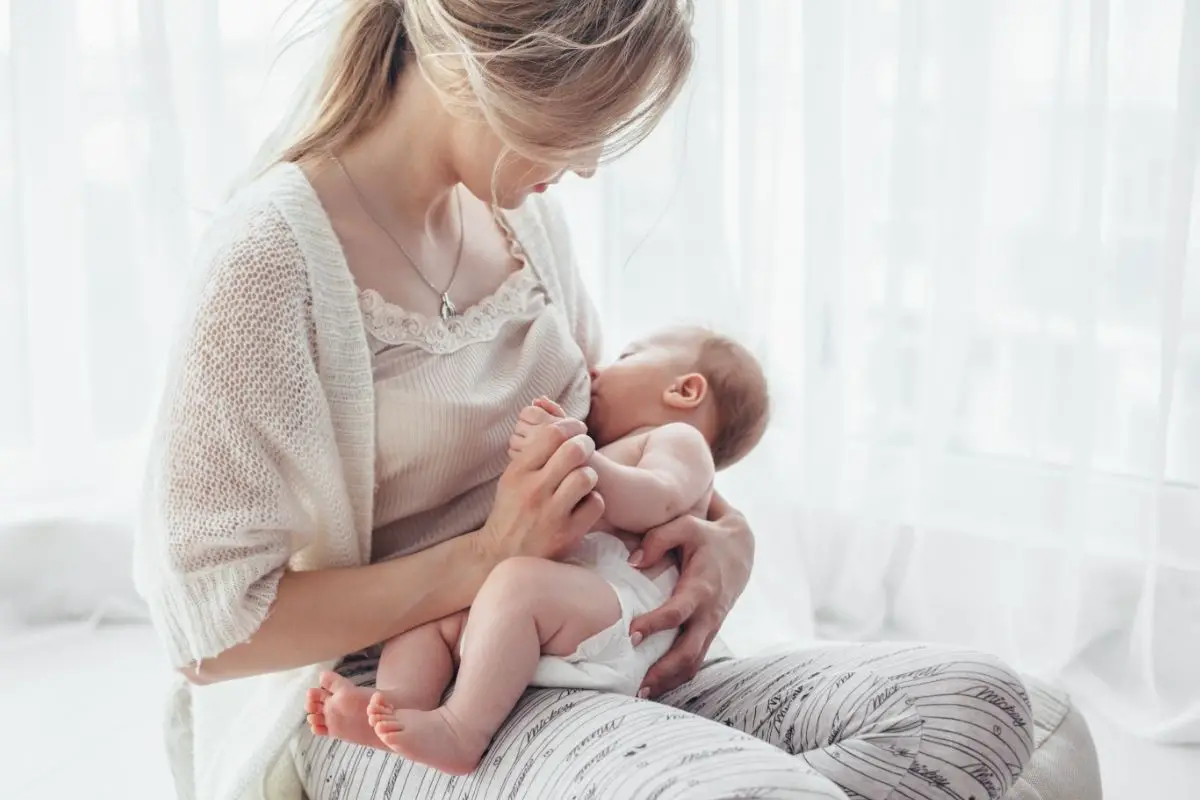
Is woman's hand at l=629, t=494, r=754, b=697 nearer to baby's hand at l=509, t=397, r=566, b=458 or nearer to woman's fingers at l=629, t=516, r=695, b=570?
woman's fingers at l=629, t=516, r=695, b=570

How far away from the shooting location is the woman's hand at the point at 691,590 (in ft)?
4.66

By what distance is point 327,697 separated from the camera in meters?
1.22

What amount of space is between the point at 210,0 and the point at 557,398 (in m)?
1.29

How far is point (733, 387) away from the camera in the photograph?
174 cm

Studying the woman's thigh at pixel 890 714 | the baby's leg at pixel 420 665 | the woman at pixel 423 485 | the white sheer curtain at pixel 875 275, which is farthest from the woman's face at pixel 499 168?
the white sheer curtain at pixel 875 275

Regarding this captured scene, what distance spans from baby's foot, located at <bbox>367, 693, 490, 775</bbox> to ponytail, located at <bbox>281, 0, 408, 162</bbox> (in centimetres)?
61

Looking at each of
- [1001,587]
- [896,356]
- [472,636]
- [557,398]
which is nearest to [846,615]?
[1001,587]

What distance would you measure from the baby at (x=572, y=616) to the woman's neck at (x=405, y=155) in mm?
286

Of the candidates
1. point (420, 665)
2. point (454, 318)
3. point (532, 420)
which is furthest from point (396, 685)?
point (454, 318)

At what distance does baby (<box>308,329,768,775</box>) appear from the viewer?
1.23 metres

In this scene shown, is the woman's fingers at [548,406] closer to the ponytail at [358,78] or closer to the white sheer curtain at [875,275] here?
the ponytail at [358,78]

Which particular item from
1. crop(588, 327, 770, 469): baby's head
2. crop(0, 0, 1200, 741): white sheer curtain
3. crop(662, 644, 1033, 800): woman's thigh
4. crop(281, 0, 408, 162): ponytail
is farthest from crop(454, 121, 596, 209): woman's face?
crop(0, 0, 1200, 741): white sheer curtain

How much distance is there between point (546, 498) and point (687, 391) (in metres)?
0.40

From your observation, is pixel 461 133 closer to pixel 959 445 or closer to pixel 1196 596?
pixel 959 445
